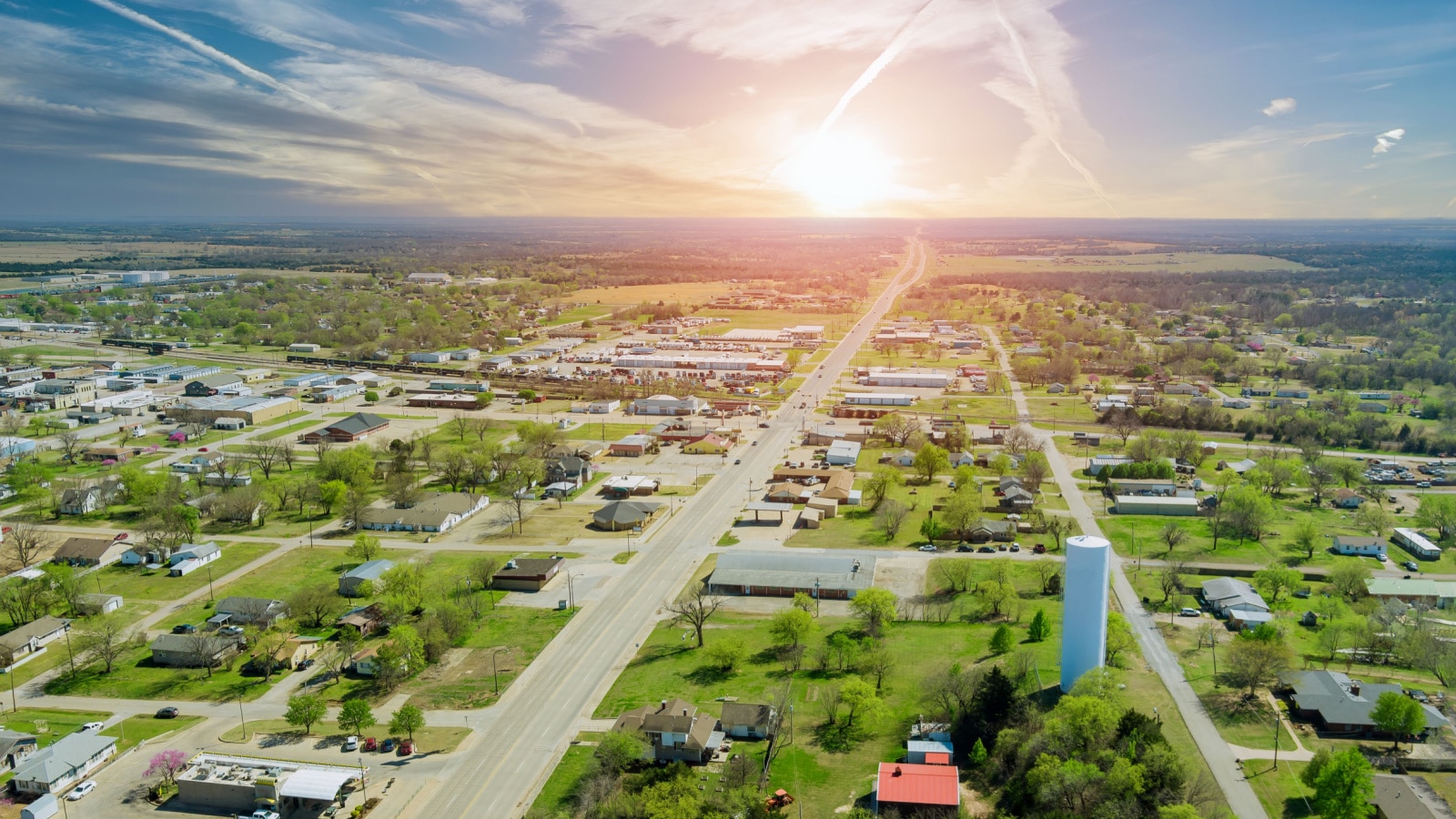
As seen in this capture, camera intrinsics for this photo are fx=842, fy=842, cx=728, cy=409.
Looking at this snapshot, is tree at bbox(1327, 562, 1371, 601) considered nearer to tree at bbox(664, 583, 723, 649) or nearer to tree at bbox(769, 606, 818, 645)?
Result: tree at bbox(769, 606, 818, 645)

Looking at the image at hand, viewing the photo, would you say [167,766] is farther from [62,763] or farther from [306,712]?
[306,712]

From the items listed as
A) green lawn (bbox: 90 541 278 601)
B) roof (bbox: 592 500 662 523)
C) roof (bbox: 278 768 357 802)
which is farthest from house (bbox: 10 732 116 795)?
roof (bbox: 592 500 662 523)

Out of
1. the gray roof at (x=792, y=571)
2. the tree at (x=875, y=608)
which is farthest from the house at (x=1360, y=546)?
the tree at (x=875, y=608)

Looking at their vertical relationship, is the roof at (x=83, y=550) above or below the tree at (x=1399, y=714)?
below

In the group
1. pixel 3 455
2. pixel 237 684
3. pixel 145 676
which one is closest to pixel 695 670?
pixel 237 684

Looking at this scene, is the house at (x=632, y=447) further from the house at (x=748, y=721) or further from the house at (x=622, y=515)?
the house at (x=748, y=721)

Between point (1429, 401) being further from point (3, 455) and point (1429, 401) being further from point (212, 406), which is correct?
point (3, 455)
